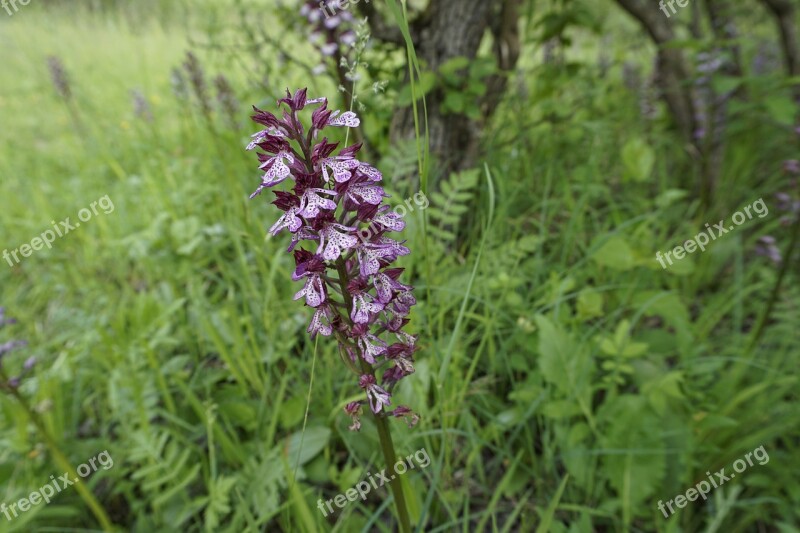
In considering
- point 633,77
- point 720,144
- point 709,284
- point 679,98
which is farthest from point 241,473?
point 633,77

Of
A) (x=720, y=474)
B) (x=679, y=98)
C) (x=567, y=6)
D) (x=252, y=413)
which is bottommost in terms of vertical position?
(x=720, y=474)

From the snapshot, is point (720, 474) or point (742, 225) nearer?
point (720, 474)

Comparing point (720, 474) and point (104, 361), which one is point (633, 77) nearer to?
point (720, 474)

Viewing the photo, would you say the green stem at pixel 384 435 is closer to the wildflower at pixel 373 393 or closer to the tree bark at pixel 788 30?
the wildflower at pixel 373 393

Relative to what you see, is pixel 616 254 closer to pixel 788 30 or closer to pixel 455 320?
pixel 455 320

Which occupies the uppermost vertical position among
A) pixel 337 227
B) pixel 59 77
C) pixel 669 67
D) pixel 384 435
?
pixel 59 77

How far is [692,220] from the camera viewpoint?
341 cm

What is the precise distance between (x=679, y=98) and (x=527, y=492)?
331cm

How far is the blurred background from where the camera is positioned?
6.09 ft

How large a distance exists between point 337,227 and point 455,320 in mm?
1306

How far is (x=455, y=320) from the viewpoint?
2240 millimetres

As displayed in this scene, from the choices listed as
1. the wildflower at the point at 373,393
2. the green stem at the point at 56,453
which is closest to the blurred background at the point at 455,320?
the green stem at the point at 56,453

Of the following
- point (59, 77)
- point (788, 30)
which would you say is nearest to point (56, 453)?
point (59, 77)

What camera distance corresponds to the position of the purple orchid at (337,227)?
1.02 metres
